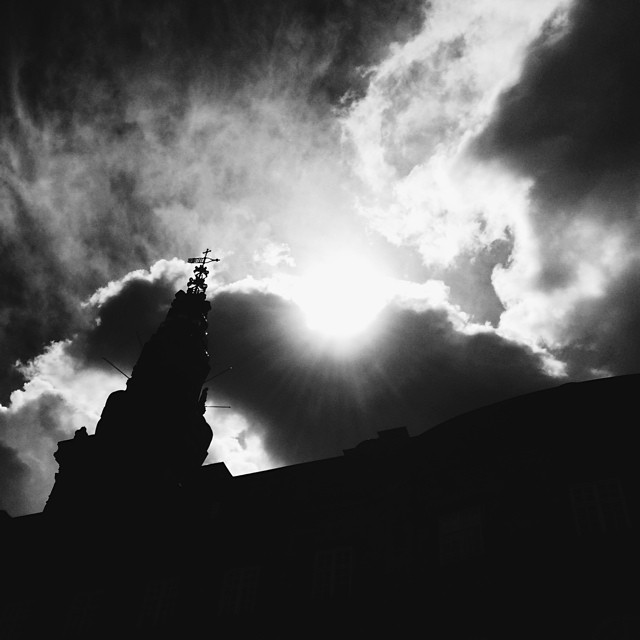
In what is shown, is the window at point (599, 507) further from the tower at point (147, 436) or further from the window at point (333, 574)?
the tower at point (147, 436)

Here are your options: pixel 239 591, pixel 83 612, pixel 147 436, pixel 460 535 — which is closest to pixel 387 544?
pixel 460 535

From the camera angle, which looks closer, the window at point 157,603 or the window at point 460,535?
the window at point 460,535

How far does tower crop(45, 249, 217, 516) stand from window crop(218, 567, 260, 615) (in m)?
5.87

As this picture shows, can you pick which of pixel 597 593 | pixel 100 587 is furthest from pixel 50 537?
pixel 597 593

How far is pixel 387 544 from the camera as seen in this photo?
64.5ft

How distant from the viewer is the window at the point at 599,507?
54.4 ft

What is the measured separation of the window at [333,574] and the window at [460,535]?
3078 mm

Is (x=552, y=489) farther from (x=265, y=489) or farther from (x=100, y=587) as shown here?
(x=100, y=587)

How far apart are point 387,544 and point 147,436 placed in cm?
1993

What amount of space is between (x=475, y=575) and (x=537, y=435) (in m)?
4.65

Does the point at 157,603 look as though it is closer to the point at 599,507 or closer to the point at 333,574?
the point at 333,574

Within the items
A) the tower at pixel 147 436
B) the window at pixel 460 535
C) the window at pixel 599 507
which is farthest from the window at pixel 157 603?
the window at pixel 599 507

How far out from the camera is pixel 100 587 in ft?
75.3

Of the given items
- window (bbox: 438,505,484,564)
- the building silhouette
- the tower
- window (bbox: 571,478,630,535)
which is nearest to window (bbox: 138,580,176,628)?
the building silhouette
